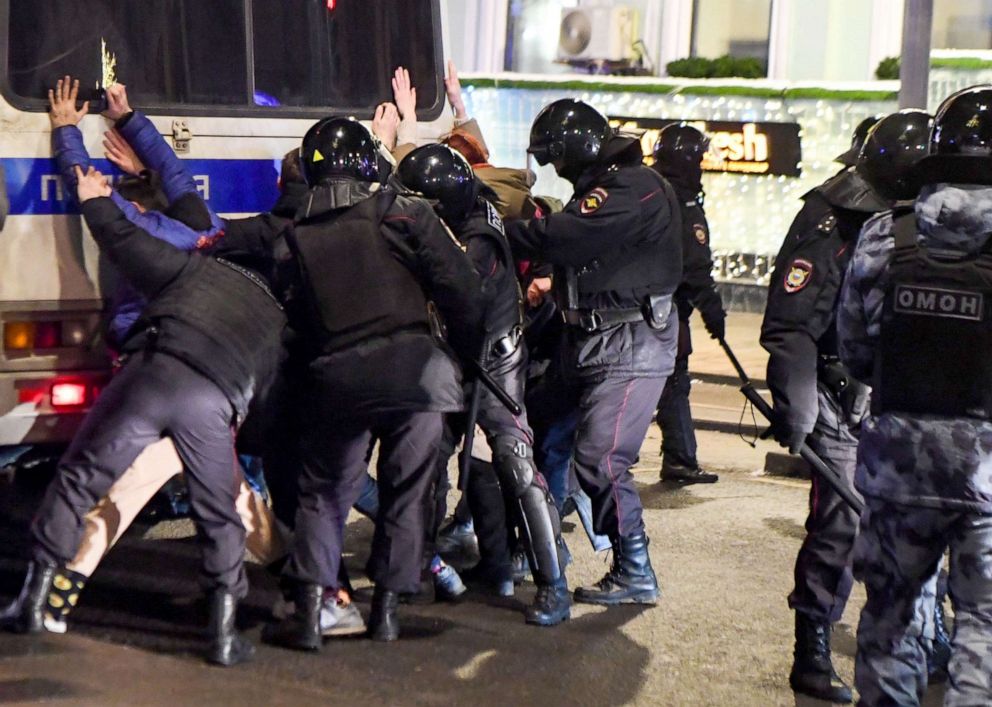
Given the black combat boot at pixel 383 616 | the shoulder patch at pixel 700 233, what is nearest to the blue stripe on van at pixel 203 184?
the black combat boot at pixel 383 616

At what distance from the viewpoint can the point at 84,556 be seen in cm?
566

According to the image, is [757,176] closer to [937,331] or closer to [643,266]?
[643,266]

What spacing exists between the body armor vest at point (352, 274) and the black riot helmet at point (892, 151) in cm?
164

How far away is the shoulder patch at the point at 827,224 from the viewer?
17.0 ft

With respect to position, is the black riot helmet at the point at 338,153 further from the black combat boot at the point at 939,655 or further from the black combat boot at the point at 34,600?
the black combat boot at the point at 939,655

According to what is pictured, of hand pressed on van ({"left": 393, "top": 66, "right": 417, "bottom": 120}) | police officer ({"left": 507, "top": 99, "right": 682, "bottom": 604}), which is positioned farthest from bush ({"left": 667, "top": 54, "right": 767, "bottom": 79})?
police officer ({"left": 507, "top": 99, "right": 682, "bottom": 604})

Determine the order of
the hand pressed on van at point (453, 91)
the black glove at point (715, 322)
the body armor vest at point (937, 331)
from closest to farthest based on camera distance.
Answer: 1. the body armor vest at point (937, 331)
2. the hand pressed on van at point (453, 91)
3. the black glove at point (715, 322)

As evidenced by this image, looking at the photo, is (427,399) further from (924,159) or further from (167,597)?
(924,159)

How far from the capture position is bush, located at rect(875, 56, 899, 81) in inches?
590

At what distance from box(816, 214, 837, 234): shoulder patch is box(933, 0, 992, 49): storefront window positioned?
34.3 ft

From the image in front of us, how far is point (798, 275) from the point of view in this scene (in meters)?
5.14

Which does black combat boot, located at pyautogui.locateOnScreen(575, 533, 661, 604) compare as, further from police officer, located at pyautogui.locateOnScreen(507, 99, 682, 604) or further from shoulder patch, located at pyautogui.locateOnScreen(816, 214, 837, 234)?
shoulder patch, located at pyautogui.locateOnScreen(816, 214, 837, 234)

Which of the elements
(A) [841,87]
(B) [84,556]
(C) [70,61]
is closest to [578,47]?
(A) [841,87]

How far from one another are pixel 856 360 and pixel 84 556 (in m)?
2.79
